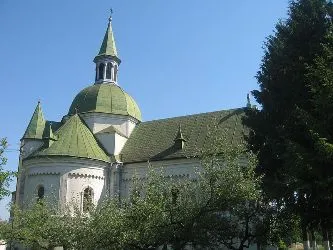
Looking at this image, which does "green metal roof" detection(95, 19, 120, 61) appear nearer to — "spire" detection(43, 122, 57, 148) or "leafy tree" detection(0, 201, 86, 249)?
"spire" detection(43, 122, 57, 148)

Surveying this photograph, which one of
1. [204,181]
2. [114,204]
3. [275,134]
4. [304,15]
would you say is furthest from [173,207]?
[304,15]

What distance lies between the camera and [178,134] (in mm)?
37594

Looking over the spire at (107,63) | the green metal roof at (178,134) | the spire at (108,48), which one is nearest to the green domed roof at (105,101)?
the green metal roof at (178,134)

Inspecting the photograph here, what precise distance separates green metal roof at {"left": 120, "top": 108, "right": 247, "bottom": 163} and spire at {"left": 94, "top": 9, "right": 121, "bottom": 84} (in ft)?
23.1

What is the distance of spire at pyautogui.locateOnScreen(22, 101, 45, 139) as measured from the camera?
41031mm

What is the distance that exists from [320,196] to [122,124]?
29.0 meters

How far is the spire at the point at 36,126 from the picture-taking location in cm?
4103

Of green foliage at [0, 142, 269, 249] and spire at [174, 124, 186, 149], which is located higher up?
spire at [174, 124, 186, 149]

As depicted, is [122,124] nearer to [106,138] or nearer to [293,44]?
[106,138]

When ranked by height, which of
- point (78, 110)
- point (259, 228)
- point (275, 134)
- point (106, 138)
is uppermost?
point (78, 110)

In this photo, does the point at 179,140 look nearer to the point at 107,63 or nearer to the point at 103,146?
the point at 103,146

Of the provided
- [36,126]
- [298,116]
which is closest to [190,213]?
[298,116]

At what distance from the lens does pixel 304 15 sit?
20.2 meters

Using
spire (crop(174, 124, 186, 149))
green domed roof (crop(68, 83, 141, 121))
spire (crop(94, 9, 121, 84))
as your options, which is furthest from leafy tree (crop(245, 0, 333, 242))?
spire (crop(94, 9, 121, 84))
